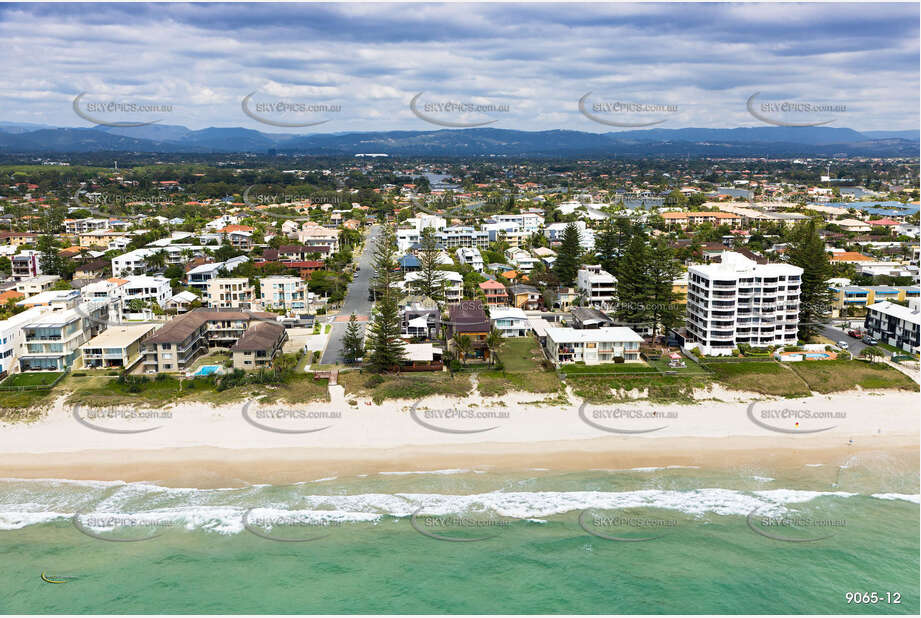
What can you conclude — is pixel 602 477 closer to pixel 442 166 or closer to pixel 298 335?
pixel 298 335

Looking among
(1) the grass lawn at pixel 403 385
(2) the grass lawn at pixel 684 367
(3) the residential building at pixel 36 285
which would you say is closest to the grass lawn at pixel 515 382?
(1) the grass lawn at pixel 403 385

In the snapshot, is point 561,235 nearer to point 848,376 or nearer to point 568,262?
point 568,262

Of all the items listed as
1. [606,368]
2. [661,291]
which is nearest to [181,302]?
[606,368]

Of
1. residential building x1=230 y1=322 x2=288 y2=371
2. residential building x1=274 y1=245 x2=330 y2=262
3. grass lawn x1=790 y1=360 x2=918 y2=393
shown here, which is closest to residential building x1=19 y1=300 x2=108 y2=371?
residential building x1=230 y1=322 x2=288 y2=371

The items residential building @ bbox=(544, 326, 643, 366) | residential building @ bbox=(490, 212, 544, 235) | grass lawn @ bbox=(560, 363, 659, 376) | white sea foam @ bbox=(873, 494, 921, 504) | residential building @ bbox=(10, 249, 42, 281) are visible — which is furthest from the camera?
residential building @ bbox=(490, 212, 544, 235)

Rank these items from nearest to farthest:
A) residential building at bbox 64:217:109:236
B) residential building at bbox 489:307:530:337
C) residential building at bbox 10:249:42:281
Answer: residential building at bbox 489:307:530:337
residential building at bbox 10:249:42:281
residential building at bbox 64:217:109:236

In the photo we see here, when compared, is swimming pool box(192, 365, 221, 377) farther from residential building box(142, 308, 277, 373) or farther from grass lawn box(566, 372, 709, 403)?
grass lawn box(566, 372, 709, 403)

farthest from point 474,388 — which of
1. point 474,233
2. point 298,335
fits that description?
point 474,233
